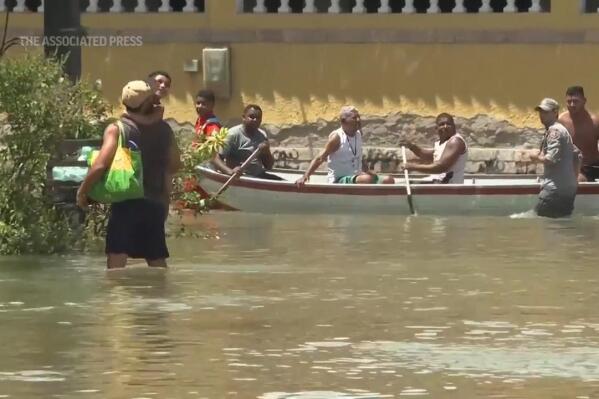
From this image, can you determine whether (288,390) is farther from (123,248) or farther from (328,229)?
(328,229)

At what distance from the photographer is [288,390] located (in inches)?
394

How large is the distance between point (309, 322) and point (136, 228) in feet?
6.43

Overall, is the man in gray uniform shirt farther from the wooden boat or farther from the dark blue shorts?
the dark blue shorts

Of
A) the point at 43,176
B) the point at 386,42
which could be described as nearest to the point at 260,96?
the point at 386,42

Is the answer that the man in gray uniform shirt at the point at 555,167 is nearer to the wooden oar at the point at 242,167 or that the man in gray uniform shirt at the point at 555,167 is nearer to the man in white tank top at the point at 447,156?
the man in white tank top at the point at 447,156

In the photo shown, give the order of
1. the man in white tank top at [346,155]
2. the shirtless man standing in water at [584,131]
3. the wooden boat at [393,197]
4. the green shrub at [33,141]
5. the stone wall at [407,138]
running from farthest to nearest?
the stone wall at [407,138] < the shirtless man standing in water at [584,131] < the man in white tank top at [346,155] < the wooden boat at [393,197] < the green shrub at [33,141]

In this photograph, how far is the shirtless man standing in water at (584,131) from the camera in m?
21.7

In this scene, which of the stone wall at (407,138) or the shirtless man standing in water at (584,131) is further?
the stone wall at (407,138)

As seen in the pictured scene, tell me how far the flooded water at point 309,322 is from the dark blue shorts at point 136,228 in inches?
9.4

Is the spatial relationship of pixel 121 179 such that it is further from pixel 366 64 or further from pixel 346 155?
pixel 366 64

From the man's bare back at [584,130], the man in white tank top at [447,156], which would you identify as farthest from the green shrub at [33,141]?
the man's bare back at [584,130]

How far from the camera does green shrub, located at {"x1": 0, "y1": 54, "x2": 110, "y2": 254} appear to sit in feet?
50.8

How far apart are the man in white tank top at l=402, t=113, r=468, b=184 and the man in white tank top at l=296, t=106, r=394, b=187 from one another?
484mm

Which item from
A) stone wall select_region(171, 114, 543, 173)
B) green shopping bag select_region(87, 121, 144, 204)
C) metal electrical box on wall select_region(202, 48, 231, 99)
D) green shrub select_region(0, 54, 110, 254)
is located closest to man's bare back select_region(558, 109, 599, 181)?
stone wall select_region(171, 114, 543, 173)
